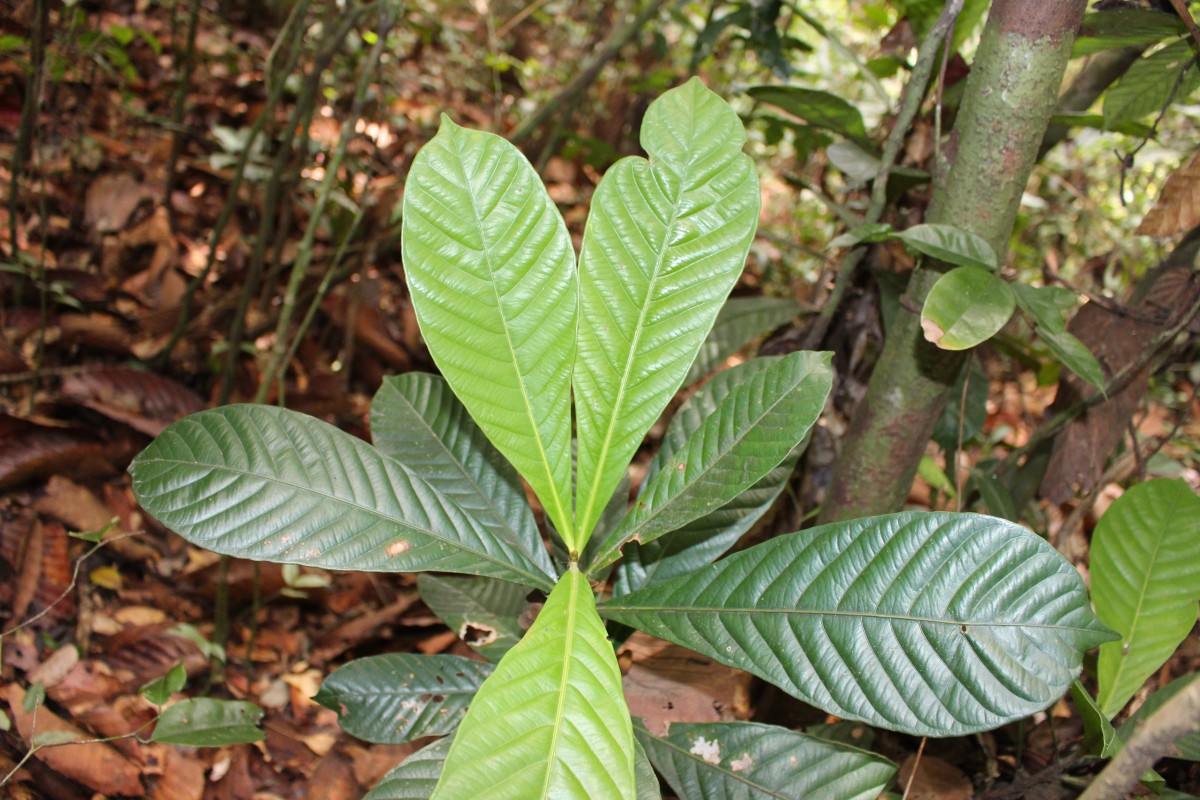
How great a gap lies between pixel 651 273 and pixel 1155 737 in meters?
0.59

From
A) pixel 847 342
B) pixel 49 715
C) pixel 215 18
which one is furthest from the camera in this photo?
pixel 215 18

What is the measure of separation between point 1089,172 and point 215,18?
336 centimetres

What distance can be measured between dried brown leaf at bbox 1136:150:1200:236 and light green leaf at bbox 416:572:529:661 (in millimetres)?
1075

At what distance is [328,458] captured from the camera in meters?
0.89

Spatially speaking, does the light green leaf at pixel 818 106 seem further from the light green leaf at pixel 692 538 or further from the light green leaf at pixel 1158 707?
the light green leaf at pixel 1158 707

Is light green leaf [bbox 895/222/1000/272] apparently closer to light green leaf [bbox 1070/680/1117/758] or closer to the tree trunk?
the tree trunk

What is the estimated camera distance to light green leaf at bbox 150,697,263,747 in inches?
41.1

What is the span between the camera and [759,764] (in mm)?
917

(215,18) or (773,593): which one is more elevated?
(215,18)

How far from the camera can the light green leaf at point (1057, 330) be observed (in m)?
1.05

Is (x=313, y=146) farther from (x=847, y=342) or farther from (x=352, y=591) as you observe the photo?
(x=847, y=342)

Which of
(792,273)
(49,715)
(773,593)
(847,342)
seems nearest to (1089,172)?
(792,273)

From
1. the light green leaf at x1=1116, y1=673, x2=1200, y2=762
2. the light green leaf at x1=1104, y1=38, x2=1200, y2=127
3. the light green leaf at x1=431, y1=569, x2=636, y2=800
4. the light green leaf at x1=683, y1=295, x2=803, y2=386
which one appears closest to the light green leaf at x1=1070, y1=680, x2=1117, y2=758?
the light green leaf at x1=1116, y1=673, x2=1200, y2=762

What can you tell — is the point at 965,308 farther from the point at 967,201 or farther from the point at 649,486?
the point at 649,486
